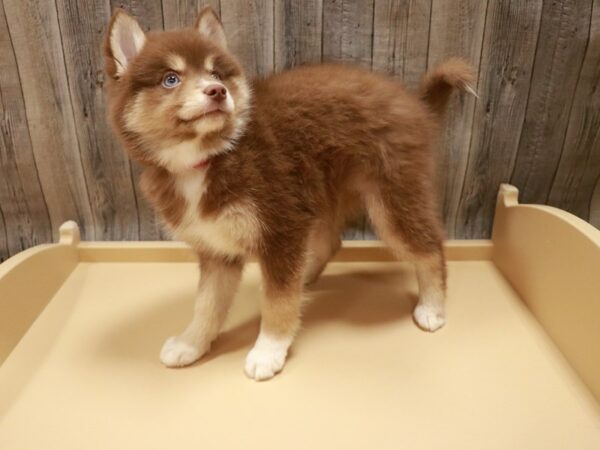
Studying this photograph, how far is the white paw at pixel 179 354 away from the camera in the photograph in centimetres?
113

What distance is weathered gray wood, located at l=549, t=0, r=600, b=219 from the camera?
1.35 metres

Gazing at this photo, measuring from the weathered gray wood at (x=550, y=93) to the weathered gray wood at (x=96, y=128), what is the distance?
1.13m

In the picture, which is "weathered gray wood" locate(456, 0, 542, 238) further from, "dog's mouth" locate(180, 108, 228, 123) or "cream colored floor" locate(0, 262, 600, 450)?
"dog's mouth" locate(180, 108, 228, 123)

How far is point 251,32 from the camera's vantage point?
4.41 ft

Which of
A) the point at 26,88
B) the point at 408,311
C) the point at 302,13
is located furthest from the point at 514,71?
the point at 26,88

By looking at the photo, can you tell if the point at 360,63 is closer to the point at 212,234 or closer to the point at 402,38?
the point at 402,38

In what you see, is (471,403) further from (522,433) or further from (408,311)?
(408,311)

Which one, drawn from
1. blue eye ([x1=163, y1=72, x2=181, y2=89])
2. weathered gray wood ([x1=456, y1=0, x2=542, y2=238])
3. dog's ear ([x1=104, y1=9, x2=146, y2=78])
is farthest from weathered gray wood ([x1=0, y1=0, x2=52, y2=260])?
weathered gray wood ([x1=456, y1=0, x2=542, y2=238])

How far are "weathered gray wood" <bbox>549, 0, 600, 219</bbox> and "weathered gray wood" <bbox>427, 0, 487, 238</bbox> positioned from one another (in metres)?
0.28

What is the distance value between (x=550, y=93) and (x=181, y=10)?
1006 mm

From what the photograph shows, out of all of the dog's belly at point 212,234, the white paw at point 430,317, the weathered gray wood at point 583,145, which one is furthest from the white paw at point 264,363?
the weathered gray wood at point 583,145

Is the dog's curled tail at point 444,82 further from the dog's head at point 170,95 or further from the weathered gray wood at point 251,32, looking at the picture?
the dog's head at point 170,95

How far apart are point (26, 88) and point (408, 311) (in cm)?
118

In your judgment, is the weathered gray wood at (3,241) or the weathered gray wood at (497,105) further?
the weathered gray wood at (3,241)
